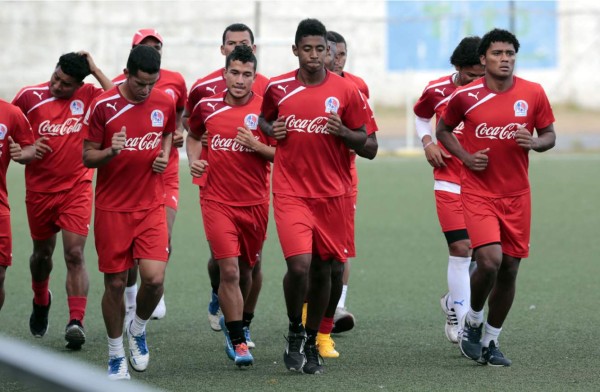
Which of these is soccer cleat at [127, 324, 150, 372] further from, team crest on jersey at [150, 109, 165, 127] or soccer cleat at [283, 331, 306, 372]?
team crest on jersey at [150, 109, 165, 127]

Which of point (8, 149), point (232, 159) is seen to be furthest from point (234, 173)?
point (8, 149)

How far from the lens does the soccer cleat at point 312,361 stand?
693 cm

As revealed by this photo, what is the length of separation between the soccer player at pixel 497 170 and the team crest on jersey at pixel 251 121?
1.38 meters

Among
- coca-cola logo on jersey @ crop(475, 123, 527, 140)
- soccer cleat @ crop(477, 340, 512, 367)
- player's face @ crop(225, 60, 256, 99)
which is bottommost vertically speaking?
soccer cleat @ crop(477, 340, 512, 367)

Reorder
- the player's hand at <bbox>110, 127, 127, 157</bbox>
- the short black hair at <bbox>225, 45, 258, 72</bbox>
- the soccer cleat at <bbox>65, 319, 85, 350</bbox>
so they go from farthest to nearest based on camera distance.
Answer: the soccer cleat at <bbox>65, 319, 85, 350</bbox> < the short black hair at <bbox>225, 45, 258, 72</bbox> < the player's hand at <bbox>110, 127, 127, 157</bbox>

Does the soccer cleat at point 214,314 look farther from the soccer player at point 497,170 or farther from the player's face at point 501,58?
the player's face at point 501,58

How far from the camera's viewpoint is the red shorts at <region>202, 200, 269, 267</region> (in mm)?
7320

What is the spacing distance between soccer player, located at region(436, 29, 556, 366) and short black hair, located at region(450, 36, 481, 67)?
31.1 inches

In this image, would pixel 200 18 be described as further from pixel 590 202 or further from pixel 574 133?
pixel 590 202

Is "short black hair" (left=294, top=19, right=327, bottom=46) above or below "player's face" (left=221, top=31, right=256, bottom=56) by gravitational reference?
above

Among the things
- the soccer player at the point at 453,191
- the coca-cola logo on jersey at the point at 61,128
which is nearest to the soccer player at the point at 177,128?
Result: the coca-cola logo on jersey at the point at 61,128

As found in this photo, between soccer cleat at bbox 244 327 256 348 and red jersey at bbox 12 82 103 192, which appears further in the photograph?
red jersey at bbox 12 82 103 192

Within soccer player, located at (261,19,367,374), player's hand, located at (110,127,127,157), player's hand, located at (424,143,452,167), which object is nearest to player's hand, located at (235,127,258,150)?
soccer player, located at (261,19,367,374)

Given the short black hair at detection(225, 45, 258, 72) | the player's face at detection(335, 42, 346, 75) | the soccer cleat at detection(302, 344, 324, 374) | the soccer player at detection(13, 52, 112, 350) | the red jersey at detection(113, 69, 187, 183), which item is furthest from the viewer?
the red jersey at detection(113, 69, 187, 183)
